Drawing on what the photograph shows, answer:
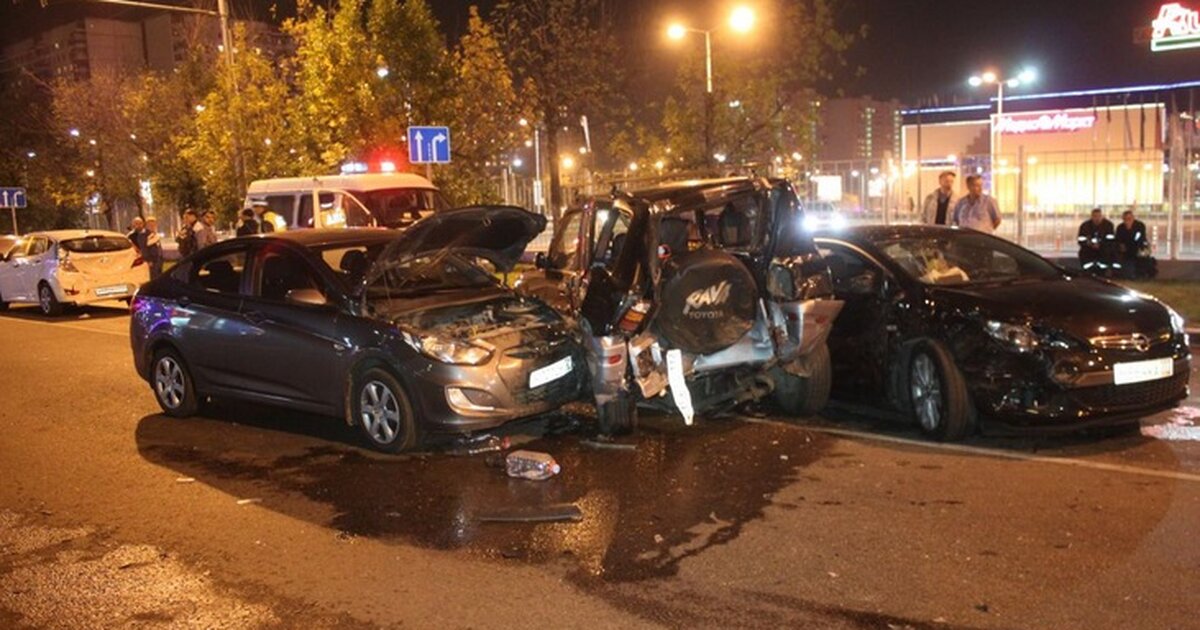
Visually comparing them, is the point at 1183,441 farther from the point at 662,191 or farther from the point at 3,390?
the point at 3,390

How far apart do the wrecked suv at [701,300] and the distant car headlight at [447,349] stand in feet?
2.41

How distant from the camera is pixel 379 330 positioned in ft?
23.1

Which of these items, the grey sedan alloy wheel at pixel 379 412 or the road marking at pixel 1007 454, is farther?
the grey sedan alloy wheel at pixel 379 412

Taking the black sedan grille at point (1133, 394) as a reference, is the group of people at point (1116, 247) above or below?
above

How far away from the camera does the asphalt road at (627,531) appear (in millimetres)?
4461

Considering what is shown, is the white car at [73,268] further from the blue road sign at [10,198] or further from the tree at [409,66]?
the blue road sign at [10,198]

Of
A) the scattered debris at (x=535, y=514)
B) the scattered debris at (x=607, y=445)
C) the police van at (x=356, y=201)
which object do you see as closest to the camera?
the scattered debris at (x=535, y=514)

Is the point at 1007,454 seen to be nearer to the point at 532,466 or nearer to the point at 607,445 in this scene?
the point at 607,445

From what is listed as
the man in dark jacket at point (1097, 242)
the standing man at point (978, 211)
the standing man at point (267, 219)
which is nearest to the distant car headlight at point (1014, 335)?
the standing man at point (978, 211)

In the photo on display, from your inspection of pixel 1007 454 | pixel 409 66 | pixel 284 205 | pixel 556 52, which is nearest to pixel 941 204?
pixel 1007 454

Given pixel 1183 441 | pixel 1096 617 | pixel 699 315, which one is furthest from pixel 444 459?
pixel 1183 441

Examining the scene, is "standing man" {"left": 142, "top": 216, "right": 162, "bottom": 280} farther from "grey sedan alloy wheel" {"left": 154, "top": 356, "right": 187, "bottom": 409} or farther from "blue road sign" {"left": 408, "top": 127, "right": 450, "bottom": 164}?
"grey sedan alloy wheel" {"left": 154, "top": 356, "right": 187, "bottom": 409}

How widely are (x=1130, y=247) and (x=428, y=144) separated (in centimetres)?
1077

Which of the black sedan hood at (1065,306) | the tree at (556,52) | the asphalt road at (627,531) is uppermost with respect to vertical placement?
the tree at (556,52)
